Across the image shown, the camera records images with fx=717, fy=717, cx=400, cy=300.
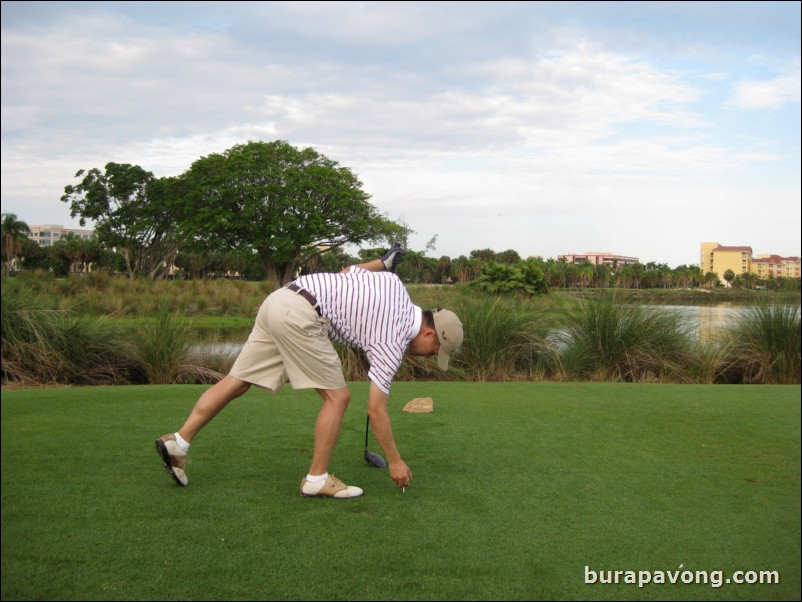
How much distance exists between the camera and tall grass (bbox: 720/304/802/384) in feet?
27.5

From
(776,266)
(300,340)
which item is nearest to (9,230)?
(300,340)

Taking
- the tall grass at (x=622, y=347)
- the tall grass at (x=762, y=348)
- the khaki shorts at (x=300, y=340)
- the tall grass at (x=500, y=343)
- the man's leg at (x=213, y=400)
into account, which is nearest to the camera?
the khaki shorts at (x=300, y=340)

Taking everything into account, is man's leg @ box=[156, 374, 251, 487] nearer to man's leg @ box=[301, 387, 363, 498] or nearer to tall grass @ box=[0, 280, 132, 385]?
man's leg @ box=[301, 387, 363, 498]

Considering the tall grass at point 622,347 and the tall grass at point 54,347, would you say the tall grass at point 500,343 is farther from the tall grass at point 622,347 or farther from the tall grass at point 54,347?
the tall grass at point 54,347

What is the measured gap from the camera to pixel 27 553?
8.98ft

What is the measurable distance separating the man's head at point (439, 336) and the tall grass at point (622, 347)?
6995 mm

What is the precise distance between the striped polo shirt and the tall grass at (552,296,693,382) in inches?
285

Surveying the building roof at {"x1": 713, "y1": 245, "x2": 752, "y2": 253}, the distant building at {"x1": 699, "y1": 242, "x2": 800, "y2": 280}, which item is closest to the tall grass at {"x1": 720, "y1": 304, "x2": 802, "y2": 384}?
the distant building at {"x1": 699, "y1": 242, "x2": 800, "y2": 280}

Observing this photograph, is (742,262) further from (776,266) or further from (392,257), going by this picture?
(392,257)

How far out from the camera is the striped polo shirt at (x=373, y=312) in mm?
3793

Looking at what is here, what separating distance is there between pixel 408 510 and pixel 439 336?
938 millimetres

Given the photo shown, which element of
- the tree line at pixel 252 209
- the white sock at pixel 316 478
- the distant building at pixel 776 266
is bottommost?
the white sock at pixel 316 478

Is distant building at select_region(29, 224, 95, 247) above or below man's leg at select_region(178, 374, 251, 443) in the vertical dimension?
above

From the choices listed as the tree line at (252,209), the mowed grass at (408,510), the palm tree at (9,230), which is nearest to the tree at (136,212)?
the tree line at (252,209)
